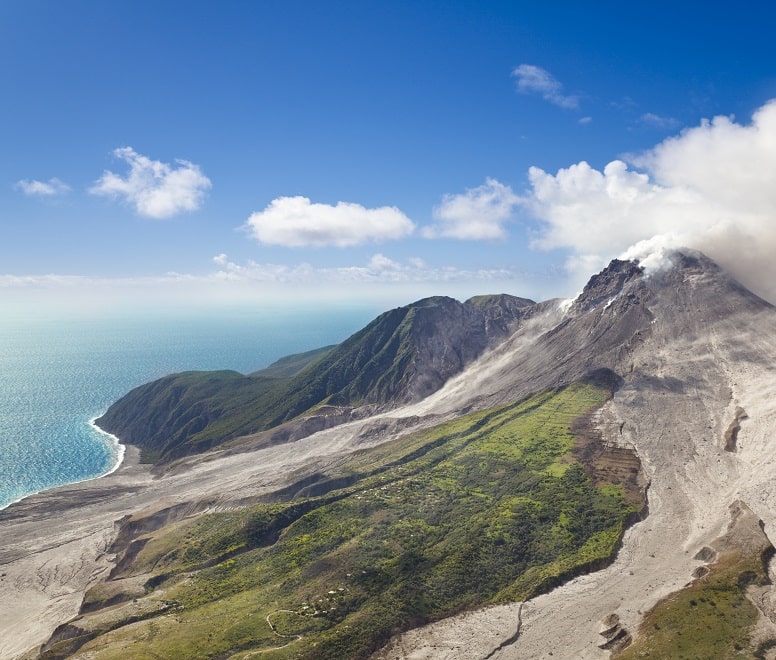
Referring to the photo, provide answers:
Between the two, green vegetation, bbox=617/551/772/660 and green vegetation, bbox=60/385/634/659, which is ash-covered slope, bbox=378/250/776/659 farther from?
green vegetation, bbox=60/385/634/659

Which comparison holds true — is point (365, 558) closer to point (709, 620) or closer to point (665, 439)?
point (709, 620)

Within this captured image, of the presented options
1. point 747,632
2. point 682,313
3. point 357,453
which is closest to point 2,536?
point 357,453

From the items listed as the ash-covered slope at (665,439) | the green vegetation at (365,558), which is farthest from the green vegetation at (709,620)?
the green vegetation at (365,558)

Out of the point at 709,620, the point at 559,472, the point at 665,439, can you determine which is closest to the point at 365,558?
the point at 709,620

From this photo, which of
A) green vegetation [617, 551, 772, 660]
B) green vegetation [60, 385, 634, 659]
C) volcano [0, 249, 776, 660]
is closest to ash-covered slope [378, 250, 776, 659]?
volcano [0, 249, 776, 660]

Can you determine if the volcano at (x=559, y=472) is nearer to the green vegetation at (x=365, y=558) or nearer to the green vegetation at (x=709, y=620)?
the green vegetation at (x=709, y=620)

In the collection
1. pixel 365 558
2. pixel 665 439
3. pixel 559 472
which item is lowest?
pixel 365 558

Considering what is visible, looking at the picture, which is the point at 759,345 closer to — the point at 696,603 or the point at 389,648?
the point at 696,603
